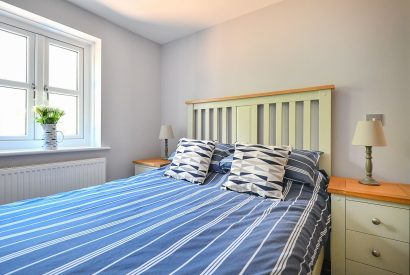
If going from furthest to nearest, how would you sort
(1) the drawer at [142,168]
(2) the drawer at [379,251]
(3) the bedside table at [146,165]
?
1. (1) the drawer at [142,168]
2. (3) the bedside table at [146,165]
3. (2) the drawer at [379,251]

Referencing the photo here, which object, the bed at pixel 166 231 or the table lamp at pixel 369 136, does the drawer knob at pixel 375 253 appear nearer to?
the bed at pixel 166 231

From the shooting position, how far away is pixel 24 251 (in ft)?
2.52

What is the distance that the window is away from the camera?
1896 millimetres

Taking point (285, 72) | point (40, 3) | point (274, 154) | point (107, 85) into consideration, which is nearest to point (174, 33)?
point (107, 85)

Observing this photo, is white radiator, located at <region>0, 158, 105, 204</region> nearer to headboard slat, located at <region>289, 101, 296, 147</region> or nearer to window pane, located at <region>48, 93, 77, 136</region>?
window pane, located at <region>48, 93, 77, 136</region>

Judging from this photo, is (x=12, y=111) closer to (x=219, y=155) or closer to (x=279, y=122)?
(x=219, y=155)

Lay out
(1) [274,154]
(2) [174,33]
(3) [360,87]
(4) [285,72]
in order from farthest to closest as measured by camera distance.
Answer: (2) [174,33] → (4) [285,72] → (3) [360,87] → (1) [274,154]

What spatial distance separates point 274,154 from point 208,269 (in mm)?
1069

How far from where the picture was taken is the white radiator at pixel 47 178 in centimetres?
171

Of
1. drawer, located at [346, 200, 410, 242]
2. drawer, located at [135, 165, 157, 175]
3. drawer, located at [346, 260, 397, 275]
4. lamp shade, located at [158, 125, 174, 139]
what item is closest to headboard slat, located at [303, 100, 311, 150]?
drawer, located at [346, 200, 410, 242]

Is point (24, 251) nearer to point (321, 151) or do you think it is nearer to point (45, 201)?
point (45, 201)

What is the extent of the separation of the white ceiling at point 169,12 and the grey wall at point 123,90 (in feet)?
0.48

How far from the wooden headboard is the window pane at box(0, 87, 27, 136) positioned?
1.66 m

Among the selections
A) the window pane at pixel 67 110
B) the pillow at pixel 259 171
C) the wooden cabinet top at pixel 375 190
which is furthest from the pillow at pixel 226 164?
the window pane at pixel 67 110
